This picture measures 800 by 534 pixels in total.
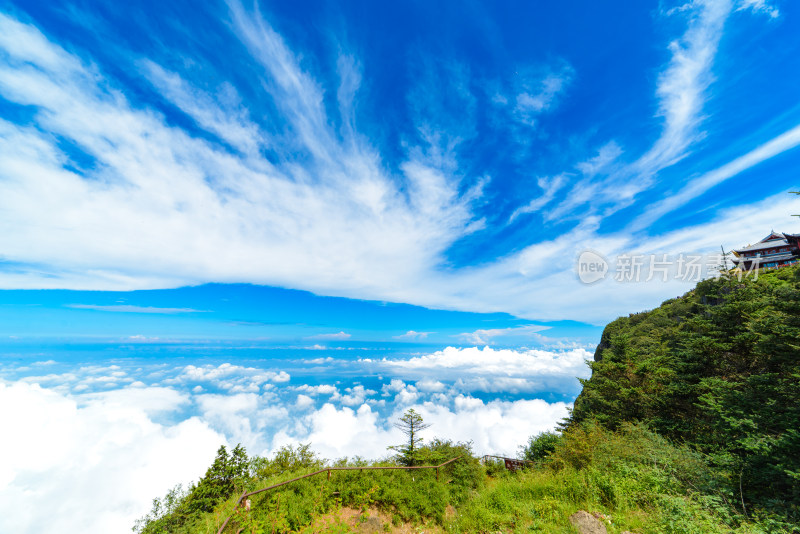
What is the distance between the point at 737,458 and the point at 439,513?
967 cm

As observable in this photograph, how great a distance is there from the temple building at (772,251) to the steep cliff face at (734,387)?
13937 mm

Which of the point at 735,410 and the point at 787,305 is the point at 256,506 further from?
the point at 787,305

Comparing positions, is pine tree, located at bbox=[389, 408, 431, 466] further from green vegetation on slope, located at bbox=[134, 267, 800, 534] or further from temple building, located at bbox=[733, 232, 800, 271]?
temple building, located at bbox=[733, 232, 800, 271]

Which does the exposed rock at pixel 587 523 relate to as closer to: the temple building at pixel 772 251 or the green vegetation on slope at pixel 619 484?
the green vegetation on slope at pixel 619 484

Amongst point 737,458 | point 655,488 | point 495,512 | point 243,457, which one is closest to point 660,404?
point 737,458

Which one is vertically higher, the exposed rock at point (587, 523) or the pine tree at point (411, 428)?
the exposed rock at point (587, 523)

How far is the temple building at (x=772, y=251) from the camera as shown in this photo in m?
38.5

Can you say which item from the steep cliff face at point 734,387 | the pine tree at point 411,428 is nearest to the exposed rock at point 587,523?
the steep cliff face at point 734,387

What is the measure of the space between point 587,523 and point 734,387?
1441cm

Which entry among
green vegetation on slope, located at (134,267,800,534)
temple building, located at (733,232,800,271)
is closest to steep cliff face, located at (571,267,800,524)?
green vegetation on slope, located at (134,267,800,534)

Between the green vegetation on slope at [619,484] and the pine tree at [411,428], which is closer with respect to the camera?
the green vegetation on slope at [619,484]

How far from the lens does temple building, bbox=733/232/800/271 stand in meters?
38.5

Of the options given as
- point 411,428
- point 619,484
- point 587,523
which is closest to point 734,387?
point 619,484

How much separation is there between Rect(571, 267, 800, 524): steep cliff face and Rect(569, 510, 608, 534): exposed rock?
4848 millimetres
